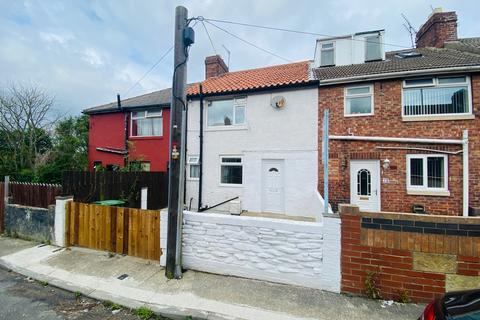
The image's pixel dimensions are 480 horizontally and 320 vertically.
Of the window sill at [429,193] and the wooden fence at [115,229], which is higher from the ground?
the window sill at [429,193]

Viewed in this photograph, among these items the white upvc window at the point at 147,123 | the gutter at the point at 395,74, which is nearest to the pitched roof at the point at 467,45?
the gutter at the point at 395,74

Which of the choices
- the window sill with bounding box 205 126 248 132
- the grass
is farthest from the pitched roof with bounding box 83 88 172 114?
the grass

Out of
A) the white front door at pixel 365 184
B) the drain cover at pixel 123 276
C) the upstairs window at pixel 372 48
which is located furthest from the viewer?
the upstairs window at pixel 372 48

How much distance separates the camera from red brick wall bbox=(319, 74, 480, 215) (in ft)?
22.6

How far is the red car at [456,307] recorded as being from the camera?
159 cm

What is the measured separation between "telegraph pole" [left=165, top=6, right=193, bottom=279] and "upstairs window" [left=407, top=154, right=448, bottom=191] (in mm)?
7487

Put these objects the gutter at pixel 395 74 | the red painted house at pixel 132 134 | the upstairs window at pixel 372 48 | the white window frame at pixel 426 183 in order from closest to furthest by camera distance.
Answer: the gutter at pixel 395 74
the white window frame at pixel 426 183
the upstairs window at pixel 372 48
the red painted house at pixel 132 134

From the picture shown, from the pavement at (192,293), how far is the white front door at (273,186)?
484 centimetres

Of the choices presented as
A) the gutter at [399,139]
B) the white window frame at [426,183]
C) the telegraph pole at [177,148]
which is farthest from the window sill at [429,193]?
the telegraph pole at [177,148]

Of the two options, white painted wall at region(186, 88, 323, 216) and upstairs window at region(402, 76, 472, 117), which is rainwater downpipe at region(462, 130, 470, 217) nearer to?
upstairs window at region(402, 76, 472, 117)

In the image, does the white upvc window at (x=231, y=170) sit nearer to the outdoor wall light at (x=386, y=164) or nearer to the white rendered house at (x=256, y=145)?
the white rendered house at (x=256, y=145)

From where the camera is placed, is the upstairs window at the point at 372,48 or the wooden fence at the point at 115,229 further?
the upstairs window at the point at 372,48

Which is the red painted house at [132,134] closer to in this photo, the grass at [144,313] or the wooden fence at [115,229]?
the wooden fence at [115,229]

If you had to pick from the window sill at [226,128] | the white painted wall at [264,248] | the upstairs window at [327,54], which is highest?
the upstairs window at [327,54]
